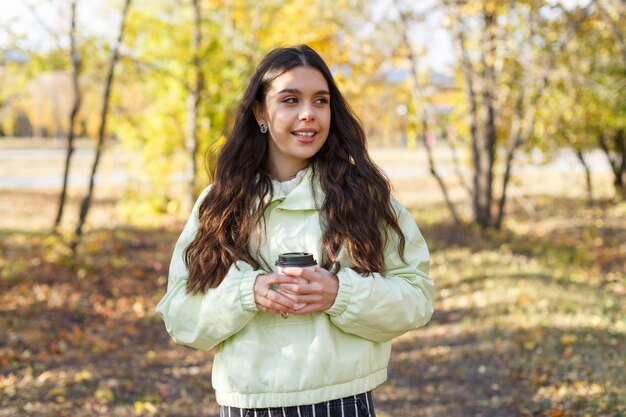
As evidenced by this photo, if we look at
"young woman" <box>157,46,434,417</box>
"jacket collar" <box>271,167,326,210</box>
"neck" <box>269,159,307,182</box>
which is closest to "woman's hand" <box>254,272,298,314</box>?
"young woman" <box>157,46,434,417</box>

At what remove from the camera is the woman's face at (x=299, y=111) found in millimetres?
2340

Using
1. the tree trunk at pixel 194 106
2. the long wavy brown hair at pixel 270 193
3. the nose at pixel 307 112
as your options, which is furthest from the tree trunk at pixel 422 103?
the nose at pixel 307 112

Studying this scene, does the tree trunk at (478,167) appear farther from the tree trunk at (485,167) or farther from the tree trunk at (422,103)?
the tree trunk at (422,103)

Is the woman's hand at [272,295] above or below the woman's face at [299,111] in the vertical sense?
below

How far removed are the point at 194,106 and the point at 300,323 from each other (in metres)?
11.0

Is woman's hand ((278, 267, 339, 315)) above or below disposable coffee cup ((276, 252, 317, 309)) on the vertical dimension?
below

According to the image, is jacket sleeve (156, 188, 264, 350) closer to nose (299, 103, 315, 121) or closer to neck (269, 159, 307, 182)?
neck (269, 159, 307, 182)

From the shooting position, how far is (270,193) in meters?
→ 2.38

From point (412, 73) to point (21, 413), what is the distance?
8.93m

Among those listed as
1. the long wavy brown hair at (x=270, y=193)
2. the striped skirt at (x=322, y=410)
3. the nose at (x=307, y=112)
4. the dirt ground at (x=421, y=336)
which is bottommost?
the dirt ground at (x=421, y=336)

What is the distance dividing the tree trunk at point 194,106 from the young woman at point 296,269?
992 cm

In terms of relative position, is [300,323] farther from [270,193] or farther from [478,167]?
[478,167]

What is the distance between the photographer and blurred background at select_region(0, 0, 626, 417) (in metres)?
5.55

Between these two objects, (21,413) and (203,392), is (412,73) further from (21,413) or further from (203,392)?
(21,413)
